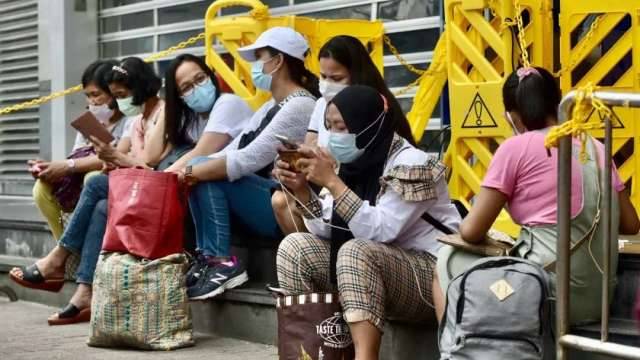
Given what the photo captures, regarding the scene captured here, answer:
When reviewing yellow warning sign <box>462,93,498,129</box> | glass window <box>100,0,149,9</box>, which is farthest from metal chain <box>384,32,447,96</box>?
glass window <box>100,0,149,9</box>

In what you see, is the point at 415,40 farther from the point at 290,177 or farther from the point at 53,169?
the point at 290,177

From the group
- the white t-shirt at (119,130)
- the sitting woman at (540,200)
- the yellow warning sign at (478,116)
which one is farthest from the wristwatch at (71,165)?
the sitting woman at (540,200)

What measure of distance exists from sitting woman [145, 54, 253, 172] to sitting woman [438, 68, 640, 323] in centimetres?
228

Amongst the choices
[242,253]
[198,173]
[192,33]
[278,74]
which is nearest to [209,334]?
[242,253]

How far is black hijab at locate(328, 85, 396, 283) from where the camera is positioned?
204 inches

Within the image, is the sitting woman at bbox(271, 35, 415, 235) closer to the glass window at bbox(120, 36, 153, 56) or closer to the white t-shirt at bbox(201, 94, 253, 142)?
the white t-shirt at bbox(201, 94, 253, 142)

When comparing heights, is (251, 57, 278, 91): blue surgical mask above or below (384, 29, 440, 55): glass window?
below

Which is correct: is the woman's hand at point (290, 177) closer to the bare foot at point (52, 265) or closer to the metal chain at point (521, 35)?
the metal chain at point (521, 35)

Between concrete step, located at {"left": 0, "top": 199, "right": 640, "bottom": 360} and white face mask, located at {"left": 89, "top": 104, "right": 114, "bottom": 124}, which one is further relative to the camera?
white face mask, located at {"left": 89, "top": 104, "right": 114, "bottom": 124}

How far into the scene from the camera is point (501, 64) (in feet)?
22.5

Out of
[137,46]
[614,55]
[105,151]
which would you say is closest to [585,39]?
[614,55]

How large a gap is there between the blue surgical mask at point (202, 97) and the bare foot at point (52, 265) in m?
1.18

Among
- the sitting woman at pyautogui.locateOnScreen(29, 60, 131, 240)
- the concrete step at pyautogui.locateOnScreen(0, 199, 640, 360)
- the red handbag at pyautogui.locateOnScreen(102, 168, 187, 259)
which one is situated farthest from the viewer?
the sitting woman at pyautogui.locateOnScreen(29, 60, 131, 240)

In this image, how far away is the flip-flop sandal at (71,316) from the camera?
711 centimetres
